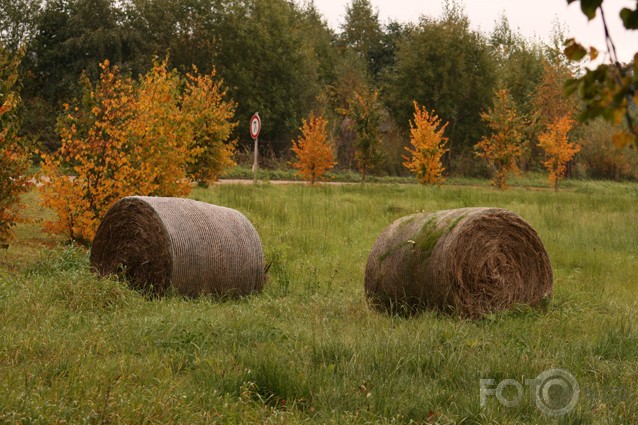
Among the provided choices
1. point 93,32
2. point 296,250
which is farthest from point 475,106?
point 296,250

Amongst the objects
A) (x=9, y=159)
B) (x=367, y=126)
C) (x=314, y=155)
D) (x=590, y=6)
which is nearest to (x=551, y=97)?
(x=367, y=126)

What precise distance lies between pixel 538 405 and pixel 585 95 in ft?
9.77

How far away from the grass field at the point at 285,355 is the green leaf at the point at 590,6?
2876 mm

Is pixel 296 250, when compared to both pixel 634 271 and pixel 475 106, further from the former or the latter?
pixel 475 106

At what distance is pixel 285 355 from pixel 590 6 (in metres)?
3.92

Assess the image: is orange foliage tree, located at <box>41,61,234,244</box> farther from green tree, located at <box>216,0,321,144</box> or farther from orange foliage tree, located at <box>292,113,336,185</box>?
green tree, located at <box>216,0,321,144</box>

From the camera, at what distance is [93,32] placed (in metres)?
39.1

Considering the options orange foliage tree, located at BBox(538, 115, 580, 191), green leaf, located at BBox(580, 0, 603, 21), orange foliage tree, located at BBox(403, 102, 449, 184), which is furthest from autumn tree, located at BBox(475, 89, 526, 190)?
green leaf, located at BBox(580, 0, 603, 21)

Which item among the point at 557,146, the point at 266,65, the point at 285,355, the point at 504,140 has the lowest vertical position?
the point at 285,355

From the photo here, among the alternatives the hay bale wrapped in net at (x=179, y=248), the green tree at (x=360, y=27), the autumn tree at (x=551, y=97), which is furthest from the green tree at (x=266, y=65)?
the hay bale wrapped in net at (x=179, y=248)

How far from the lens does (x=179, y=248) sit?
880 cm

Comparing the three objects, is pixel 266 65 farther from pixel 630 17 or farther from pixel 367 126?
pixel 630 17

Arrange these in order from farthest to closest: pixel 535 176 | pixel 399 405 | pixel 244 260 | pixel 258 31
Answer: pixel 258 31 < pixel 535 176 < pixel 244 260 < pixel 399 405

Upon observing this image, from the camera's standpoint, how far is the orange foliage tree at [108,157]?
12.4 m
